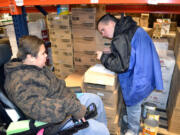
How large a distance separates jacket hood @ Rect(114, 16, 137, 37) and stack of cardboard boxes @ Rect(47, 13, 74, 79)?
1070mm

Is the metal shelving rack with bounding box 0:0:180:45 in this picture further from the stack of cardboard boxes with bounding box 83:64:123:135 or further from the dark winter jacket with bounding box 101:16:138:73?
the stack of cardboard boxes with bounding box 83:64:123:135

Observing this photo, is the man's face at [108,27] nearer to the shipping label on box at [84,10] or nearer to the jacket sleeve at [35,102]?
the shipping label on box at [84,10]

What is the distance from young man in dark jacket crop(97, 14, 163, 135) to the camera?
1.43 meters

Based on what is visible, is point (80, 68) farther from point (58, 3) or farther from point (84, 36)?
point (58, 3)

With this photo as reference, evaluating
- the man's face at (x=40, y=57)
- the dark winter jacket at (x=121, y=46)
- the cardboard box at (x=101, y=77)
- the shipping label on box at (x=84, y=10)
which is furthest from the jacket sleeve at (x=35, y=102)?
the shipping label on box at (x=84, y=10)

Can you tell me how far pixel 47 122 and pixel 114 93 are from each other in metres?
0.81

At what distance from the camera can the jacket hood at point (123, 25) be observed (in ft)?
4.96

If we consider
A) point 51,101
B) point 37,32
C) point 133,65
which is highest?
point 37,32

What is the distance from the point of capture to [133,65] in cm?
150

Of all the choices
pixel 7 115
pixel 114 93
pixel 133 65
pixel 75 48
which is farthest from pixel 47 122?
pixel 75 48

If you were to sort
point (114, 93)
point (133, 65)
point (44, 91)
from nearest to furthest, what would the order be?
point (44, 91), point (133, 65), point (114, 93)

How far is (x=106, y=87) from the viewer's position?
5.24 feet

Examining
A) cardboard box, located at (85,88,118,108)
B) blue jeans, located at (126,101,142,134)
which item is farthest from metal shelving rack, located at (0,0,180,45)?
blue jeans, located at (126,101,142,134)

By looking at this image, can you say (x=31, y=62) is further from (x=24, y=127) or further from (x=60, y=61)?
(x=60, y=61)
